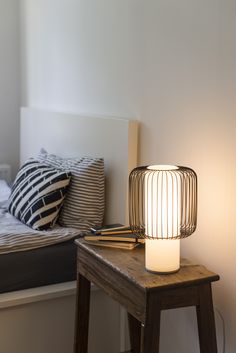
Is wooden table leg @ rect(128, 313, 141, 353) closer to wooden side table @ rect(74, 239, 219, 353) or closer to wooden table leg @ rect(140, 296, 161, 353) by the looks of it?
wooden side table @ rect(74, 239, 219, 353)

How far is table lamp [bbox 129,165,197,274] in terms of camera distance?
1472mm

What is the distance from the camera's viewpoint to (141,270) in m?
1.54

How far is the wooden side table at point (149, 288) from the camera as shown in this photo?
142 centimetres

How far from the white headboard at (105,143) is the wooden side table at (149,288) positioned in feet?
1.67

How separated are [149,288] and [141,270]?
0.14m

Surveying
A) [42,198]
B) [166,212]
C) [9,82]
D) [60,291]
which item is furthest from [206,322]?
[9,82]

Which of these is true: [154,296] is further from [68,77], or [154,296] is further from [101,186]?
[68,77]

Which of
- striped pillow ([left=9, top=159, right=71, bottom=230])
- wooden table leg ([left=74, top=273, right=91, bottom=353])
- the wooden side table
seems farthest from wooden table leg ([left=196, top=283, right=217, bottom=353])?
striped pillow ([left=9, top=159, right=71, bottom=230])

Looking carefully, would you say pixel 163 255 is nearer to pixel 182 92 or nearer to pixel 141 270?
pixel 141 270

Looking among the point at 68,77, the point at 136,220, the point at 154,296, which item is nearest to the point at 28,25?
the point at 68,77

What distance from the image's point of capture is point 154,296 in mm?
1421

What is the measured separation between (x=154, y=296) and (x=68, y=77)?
179 cm

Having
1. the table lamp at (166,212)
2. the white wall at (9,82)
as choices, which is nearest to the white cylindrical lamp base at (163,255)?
the table lamp at (166,212)

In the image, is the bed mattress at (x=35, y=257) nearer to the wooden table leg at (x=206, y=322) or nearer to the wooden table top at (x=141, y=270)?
the wooden table top at (x=141, y=270)
